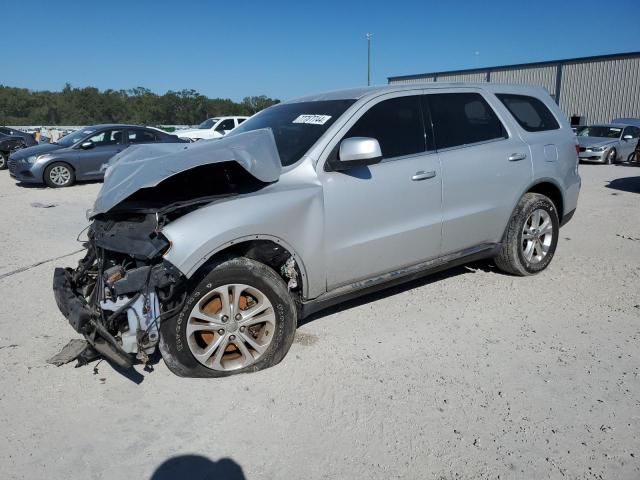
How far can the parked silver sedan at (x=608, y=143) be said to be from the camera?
17641 mm

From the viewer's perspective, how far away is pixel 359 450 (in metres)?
2.62

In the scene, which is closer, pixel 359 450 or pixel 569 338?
pixel 359 450

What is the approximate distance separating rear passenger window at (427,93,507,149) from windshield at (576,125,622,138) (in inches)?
664

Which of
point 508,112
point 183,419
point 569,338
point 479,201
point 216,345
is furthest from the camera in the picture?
point 508,112

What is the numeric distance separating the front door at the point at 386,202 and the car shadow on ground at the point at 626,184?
9.06 meters

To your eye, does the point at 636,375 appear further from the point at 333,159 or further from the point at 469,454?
the point at 333,159

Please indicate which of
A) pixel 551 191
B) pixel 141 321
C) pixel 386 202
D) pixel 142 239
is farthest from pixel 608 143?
pixel 141 321

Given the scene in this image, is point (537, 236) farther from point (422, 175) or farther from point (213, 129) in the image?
point (213, 129)

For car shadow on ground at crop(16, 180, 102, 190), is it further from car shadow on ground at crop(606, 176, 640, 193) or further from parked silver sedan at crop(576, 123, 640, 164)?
parked silver sedan at crop(576, 123, 640, 164)

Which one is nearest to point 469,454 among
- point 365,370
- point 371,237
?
point 365,370

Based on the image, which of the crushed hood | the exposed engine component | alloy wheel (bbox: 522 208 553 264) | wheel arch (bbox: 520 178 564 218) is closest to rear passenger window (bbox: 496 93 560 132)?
wheel arch (bbox: 520 178 564 218)

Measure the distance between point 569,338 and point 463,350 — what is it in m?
0.86

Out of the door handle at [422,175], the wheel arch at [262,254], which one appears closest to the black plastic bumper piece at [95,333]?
the wheel arch at [262,254]

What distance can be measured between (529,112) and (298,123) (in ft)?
8.25
